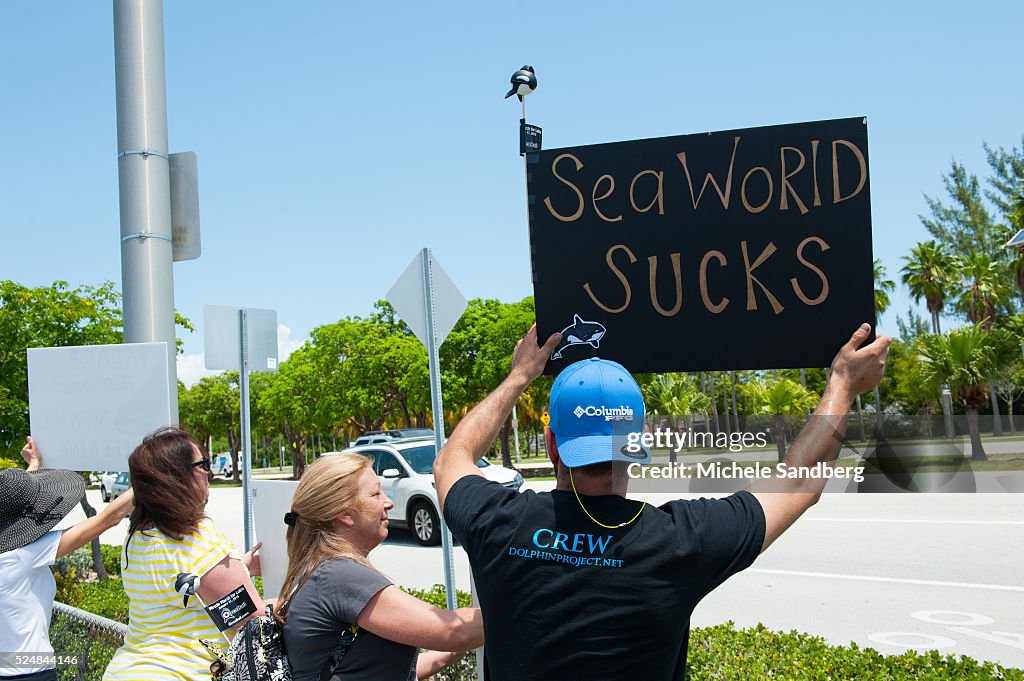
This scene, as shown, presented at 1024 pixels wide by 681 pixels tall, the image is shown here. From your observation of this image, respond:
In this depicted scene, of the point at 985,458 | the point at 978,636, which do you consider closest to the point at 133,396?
the point at 978,636

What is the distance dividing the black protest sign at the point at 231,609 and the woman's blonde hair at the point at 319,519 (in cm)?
34

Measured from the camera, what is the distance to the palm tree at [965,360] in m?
28.3

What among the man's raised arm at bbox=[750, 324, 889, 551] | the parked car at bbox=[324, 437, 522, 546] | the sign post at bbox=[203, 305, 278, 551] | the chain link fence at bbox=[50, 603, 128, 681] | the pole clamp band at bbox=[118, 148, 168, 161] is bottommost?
the parked car at bbox=[324, 437, 522, 546]

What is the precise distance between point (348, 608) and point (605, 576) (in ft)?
2.86

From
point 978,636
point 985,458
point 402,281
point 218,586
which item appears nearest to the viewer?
point 218,586

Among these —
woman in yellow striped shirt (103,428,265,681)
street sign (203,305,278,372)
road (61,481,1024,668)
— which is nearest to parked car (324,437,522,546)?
road (61,481,1024,668)

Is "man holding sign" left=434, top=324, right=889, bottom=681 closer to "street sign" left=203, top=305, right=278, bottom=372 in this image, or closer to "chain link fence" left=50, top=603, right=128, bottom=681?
"chain link fence" left=50, top=603, right=128, bottom=681

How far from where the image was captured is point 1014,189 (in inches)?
2255

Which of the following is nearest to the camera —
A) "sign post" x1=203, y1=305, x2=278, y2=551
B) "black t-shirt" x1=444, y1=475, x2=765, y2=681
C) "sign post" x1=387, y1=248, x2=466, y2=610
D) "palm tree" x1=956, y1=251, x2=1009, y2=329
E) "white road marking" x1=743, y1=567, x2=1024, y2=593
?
"black t-shirt" x1=444, y1=475, x2=765, y2=681

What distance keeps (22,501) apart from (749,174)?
3058 mm

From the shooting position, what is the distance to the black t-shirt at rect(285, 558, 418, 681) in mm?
2205

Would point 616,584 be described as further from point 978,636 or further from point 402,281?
point 978,636

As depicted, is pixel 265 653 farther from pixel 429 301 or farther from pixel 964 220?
pixel 964 220

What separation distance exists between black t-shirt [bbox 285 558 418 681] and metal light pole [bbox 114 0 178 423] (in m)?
2.84
